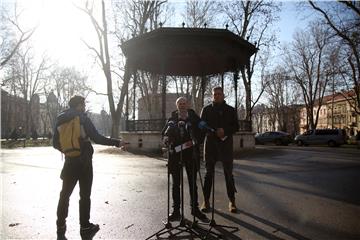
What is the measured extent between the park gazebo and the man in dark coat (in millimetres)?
10730

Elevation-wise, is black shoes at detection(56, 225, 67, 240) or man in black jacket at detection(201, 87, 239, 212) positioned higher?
man in black jacket at detection(201, 87, 239, 212)

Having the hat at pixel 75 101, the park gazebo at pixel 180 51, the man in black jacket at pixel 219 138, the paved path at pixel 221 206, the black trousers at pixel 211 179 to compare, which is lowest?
the paved path at pixel 221 206

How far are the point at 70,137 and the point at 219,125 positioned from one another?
2573 millimetres

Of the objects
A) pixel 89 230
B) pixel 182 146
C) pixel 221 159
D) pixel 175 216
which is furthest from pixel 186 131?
pixel 89 230

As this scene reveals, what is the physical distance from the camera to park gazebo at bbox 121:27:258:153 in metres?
15.9

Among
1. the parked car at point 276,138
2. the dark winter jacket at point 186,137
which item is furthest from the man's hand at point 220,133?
the parked car at point 276,138

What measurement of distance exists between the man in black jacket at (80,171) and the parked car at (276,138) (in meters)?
35.2

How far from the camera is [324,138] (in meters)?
35.3

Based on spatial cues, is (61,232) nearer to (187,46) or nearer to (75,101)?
(75,101)

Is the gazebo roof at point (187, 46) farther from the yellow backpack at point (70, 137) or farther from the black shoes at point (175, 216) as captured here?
the yellow backpack at point (70, 137)

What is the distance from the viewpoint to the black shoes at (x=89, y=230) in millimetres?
4762

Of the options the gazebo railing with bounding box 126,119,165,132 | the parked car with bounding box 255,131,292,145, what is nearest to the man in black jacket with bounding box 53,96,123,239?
the gazebo railing with bounding box 126,119,165,132

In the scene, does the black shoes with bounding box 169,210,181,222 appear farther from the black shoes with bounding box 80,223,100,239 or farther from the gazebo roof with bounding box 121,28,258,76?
the gazebo roof with bounding box 121,28,258,76

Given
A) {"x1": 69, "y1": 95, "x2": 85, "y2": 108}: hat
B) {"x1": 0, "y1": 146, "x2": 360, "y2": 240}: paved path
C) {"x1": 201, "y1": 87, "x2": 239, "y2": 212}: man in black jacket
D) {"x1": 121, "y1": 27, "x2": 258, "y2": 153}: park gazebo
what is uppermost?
{"x1": 121, "y1": 27, "x2": 258, "y2": 153}: park gazebo
